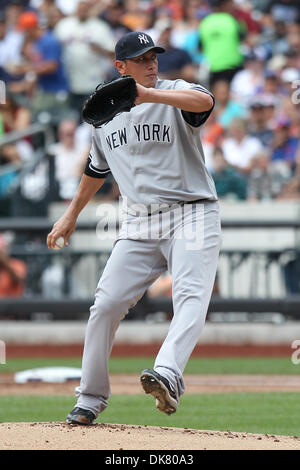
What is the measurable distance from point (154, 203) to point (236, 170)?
773cm

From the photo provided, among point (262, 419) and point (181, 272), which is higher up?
point (181, 272)

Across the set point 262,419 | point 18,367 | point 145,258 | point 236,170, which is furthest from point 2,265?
point 145,258

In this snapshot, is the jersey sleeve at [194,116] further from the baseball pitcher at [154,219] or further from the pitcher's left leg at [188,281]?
the pitcher's left leg at [188,281]

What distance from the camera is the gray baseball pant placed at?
5.39 metres

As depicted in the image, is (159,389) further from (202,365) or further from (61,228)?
(202,365)

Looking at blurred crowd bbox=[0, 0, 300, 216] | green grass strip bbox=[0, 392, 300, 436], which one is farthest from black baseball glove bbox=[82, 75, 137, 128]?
blurred crowd bbox=[0, 0, 300, 216]

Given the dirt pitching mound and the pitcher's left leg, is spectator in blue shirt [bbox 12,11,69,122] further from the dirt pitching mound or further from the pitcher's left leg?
the dirt pitching mound

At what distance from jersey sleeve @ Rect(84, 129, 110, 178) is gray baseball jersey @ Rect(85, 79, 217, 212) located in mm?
294

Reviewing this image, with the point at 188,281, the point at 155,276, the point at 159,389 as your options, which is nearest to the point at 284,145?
the point at 155,276

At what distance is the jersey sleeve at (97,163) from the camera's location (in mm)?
5966

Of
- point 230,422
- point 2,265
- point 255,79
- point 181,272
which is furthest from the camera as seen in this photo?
point 255,79

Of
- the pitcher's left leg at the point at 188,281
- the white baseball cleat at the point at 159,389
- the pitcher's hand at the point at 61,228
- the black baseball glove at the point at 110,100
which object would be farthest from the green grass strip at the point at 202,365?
the black baseball glove at the point at 110,100

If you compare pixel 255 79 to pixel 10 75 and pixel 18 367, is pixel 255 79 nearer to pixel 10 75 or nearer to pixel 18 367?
pixel 10 75

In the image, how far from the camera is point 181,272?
215 inches
